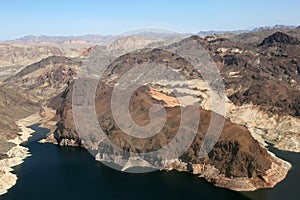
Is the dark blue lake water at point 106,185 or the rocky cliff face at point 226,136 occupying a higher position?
the rocky cliff face at point 226,136

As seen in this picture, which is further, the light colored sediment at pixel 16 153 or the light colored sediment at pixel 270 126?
the light colored sediment at pixel 270 126

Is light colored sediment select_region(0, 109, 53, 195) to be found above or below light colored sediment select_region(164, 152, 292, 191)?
below

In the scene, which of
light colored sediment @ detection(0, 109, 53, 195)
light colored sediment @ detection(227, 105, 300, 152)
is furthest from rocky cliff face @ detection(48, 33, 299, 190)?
light colored sediment @ detection(0, 109, 53, 195)

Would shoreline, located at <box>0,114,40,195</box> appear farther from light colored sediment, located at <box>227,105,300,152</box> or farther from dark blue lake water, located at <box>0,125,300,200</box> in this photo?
light colored sediment, located at <box>227,105,300,152</box>

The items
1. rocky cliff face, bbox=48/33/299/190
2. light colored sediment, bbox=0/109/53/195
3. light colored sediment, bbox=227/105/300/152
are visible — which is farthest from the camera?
light colored sediment, bbox=227/105/300/152

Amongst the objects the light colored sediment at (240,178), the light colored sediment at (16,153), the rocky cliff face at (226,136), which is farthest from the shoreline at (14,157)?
the light colored sediment at (240,178)

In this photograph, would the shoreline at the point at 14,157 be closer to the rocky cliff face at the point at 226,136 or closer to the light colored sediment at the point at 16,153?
the light colored sediment at the point at 16,153

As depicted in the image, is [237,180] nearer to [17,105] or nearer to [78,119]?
[78,119]

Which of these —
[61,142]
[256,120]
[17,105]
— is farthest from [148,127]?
[17,105]

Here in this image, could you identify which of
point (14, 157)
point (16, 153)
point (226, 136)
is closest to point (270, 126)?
point (226, 136)
